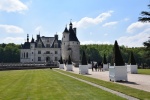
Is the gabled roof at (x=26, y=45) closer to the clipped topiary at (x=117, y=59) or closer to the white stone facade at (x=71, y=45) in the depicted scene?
the white stone facade at (x=71, y=45)

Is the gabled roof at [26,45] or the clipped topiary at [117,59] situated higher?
the gabled roof at [26,45]

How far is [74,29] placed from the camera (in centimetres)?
10256

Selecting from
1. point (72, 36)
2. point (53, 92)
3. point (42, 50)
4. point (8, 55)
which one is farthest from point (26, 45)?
point (53, 92)

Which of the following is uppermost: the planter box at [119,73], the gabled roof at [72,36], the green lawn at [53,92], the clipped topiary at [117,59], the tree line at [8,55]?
the gabled roof at [72,36]

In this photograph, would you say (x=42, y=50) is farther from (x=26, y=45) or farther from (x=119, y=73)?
(x=119, y=73)

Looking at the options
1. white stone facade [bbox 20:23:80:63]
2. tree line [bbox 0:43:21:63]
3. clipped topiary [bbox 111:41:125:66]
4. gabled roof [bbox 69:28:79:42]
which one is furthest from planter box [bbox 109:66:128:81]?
tree line [bbox 0:43:21:63]

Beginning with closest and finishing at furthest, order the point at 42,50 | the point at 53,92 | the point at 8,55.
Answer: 1. the point at 53,92
2. the point at 42,50
3. the point at 8,55

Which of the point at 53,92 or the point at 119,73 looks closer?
the point at 53,92

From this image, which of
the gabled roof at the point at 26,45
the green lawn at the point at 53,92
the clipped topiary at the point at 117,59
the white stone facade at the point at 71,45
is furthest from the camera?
the gabled roof at the point at 26,45

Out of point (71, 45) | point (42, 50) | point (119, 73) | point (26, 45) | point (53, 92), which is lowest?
point (53, 92)

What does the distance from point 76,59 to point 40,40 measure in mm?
21617

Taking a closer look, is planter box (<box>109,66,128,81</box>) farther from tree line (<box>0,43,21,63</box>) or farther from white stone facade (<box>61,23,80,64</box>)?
tree line (<box>0,43,21,63</box>)

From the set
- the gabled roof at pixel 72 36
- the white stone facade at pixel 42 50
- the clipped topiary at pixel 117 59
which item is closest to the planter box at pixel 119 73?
the clipped topiary at pixel 117 59

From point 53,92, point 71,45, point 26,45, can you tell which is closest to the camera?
point 53,92
